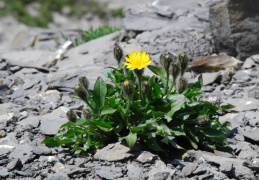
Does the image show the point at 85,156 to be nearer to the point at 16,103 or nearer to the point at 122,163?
the point at 122,163

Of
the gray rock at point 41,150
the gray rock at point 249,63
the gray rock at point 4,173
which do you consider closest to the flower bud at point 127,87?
the gray rock at point 41,150

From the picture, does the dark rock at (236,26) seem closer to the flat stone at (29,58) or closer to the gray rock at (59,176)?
the flat stone at (29,58)

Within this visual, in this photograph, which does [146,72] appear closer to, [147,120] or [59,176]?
[147,120]

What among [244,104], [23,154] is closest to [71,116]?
[23,154]

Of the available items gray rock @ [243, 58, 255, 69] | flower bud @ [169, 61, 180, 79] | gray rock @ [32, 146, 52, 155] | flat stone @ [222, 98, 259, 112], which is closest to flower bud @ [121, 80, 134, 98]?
flower bud @ [169, 61, 180, 79]

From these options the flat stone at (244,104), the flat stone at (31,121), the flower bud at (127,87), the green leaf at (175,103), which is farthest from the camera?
the flat stone at (244,104)
